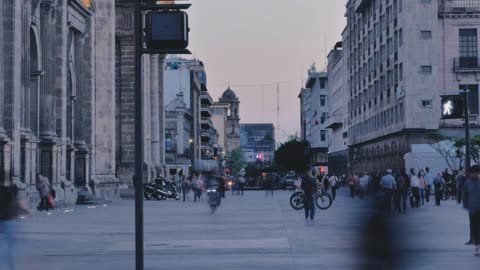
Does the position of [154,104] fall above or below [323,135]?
below

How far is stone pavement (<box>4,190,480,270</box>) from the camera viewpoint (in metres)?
15.5

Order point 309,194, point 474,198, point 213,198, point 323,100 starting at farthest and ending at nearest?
point 323,100 → point 213,198 → point 309,194 → point 474,198

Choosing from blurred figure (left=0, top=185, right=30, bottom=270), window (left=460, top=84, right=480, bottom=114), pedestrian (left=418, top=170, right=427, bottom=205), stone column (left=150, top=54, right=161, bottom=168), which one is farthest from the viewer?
stone column (left=150, top=54, right=161, bottom=168)

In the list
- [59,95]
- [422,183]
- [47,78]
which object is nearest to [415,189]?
[422,183]

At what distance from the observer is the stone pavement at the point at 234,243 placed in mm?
15469

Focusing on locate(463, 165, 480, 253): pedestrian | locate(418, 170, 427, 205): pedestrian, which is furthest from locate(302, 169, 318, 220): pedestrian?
locate(463, 165, 480, 253): pedestrian

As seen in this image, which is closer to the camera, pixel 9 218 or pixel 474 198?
pixel 9 218

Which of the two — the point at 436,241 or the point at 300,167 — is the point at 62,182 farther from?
the point at 300,167

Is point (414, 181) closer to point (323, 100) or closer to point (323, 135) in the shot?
point (323, 100)

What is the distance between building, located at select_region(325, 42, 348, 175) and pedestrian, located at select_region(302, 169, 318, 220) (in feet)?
264

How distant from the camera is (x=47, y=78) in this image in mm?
39625

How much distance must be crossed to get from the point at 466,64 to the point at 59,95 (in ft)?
121

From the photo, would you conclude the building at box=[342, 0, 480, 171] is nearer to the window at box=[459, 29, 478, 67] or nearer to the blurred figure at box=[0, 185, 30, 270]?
the window at box=[459, 29, 478, 67]

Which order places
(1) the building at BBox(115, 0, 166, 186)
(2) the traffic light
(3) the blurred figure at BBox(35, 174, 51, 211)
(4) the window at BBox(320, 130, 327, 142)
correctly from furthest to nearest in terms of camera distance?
1. (4) the window at BBox(320, 130, 327, 142)
2. (1) the building at BBox(115, 0, 166, 186)
3. (3) the blurred figure at BBox(35, 174, 51, 211)
4. (2) the traffic light
